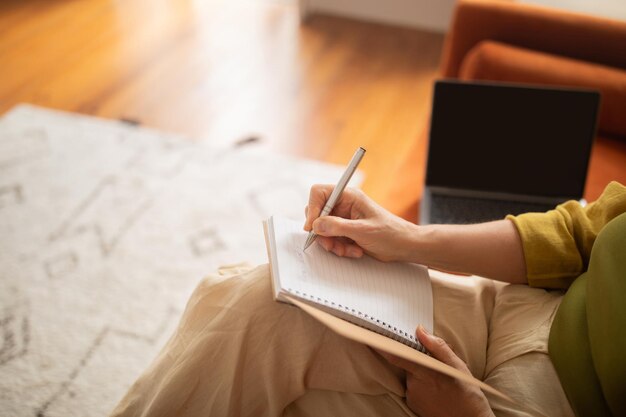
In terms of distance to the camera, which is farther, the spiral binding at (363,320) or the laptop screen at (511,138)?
the laptop screen at (511,138)

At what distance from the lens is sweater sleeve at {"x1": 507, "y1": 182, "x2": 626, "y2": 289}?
0.89 m

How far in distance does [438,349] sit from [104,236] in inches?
48.7

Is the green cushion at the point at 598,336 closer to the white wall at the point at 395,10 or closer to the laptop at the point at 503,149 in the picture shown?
the laptop at the point at 503,149

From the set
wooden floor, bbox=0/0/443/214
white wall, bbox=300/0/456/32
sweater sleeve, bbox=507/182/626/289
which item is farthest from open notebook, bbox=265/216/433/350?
white wall, bbox=300/0/456/32

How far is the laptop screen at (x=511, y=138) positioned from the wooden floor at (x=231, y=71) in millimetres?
581

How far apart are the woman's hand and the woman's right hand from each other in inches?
6.1

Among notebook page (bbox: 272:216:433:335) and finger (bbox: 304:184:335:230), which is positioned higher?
finger (bbox: 304:184:335:230)

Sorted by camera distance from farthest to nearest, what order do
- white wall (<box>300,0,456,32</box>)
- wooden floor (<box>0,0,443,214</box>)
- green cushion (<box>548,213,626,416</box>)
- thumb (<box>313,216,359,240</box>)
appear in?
white wall (<box>300,0,456,32</box>), wooden floor (<box>0,0,443,214</box>), thumb (<box>313,216,359,240</box>), green cushion (<box>548,213,626,416</box>)

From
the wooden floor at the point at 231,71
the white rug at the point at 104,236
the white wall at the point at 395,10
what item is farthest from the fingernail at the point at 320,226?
the white wall at the point at 395,10

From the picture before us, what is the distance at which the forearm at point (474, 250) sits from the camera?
3.01ft

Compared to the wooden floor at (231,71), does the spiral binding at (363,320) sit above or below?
below

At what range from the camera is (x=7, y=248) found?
1.63 m

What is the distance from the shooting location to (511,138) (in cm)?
135

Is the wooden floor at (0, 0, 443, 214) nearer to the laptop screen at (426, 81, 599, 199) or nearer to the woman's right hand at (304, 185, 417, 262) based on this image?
the laptop screen at (426, 81, 599, 199)
